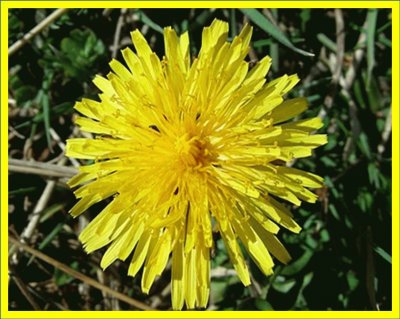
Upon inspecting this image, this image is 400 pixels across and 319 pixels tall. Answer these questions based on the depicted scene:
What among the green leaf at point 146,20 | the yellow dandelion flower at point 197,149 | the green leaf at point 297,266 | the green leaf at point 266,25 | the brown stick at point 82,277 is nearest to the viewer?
the yellow dandelion flower at point 197,149

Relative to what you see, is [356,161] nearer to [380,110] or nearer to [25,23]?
[380,110]

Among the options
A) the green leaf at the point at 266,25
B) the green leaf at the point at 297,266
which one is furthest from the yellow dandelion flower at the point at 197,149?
the green leaf at the point at 297,266

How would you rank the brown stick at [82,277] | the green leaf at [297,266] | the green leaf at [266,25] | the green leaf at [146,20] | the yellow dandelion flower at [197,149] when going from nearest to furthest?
1. the yellow dandelion flower at [197,149]
2. the green leaf at [266,25]
3. the green leaf at [297,266]
4. the green leaf at [146,20]
5. the brown stick at [82,277]

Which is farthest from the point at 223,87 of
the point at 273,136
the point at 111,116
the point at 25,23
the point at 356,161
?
the point at 25,23

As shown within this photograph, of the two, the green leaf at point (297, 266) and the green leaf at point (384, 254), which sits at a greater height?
the green leaf at point (384, 254)

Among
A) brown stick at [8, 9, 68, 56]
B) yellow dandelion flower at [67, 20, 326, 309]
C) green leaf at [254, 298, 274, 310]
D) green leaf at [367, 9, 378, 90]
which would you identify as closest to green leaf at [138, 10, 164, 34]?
brown stick at [8, 9, 68, 56]

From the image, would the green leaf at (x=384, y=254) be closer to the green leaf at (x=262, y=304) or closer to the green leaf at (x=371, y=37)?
the green leaf at (x=262, y=304)

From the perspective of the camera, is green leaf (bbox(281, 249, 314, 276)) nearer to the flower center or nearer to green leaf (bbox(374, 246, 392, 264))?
green leaf (bbox(374, 246, 392, 264))

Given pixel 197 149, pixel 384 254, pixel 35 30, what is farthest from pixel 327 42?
pixel 35 30
